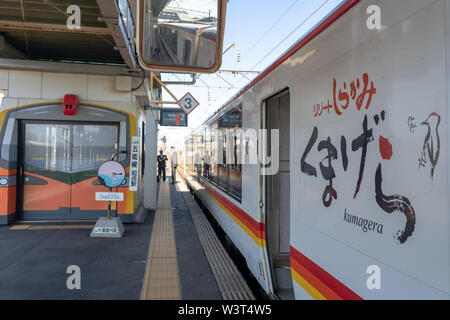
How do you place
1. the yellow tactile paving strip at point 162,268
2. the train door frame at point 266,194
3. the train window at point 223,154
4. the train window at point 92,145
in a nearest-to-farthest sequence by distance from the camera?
the train door frame at point 266,194 → the yellow tactile paving strip at point 162,268 → the train window at point 223,154 → the train window at point 92,145

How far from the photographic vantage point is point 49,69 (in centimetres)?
693

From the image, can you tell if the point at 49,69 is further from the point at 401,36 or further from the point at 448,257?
the point at 448,257

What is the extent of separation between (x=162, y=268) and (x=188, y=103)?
4.36 m

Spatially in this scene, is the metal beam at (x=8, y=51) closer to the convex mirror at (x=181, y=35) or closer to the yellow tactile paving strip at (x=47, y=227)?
the yellow tactile paving strip at (x=47, y=227)

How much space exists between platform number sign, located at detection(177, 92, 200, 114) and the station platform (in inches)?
105

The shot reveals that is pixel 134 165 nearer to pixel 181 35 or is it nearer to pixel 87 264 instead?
pixel 87 264

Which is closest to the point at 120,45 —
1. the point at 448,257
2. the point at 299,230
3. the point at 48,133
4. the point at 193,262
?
the point at 48,133

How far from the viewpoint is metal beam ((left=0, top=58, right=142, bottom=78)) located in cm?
681

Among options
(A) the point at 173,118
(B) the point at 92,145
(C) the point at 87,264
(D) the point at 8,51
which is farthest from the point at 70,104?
(A) the point at 173,118

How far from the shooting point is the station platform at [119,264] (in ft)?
12.4

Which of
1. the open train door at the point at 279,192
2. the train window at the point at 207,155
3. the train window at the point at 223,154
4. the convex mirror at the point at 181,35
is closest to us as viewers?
the convex mirror at the point at 181,35

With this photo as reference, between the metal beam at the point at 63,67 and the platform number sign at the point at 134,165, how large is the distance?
1485mm

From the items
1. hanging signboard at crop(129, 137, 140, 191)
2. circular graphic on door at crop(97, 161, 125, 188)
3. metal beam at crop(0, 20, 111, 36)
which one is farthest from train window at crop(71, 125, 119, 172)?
metal beam at crop(0, 20, 111, 36)

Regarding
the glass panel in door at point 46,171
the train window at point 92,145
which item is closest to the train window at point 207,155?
the train window at point 92,145
